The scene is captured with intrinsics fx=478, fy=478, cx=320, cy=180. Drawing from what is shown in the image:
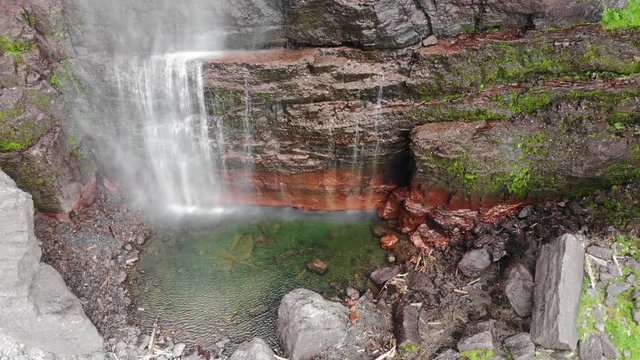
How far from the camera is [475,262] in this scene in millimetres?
9742

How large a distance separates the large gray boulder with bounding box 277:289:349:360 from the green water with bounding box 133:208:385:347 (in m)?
0.56

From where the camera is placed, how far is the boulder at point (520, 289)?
856 cm

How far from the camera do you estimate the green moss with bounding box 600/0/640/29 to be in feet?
29.3

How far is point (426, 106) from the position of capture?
32.0ft

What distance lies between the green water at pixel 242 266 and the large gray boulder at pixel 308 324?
22.1 inches

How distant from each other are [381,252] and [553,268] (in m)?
3.67

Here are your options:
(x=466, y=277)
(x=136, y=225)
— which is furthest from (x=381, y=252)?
(x=136, y=225)

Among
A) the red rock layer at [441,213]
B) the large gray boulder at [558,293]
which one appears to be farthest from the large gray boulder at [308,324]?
the large gray boulder at [558,293]

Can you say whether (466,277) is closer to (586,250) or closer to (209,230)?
(586,250)

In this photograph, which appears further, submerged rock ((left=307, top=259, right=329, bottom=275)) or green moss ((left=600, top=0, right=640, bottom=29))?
submerged rock ((left=307, top=259, right=329, bottom=275))

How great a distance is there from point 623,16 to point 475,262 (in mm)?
5468

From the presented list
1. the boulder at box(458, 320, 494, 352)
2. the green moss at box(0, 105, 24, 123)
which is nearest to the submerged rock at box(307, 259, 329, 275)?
the boulder at box(458, 320, 494, 352)

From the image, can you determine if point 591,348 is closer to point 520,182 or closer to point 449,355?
point 449,355

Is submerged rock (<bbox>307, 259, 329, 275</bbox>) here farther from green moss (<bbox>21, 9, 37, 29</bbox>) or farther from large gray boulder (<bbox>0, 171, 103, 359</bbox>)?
green moss (<bbox>21, 9, 37, 29</bbox>)
